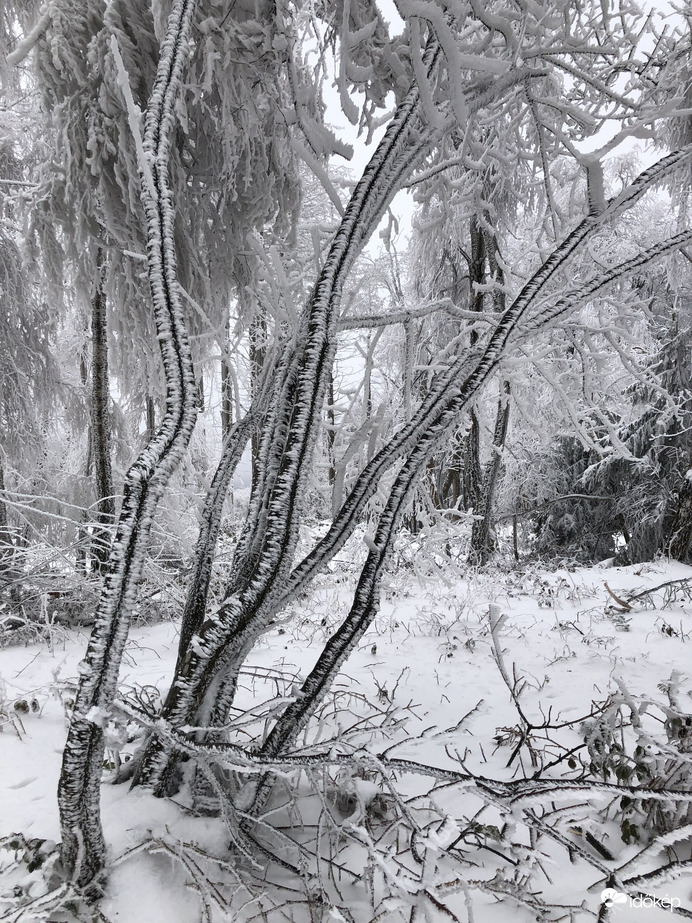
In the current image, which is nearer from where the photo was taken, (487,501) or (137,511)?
(137,511)

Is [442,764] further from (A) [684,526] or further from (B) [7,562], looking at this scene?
(A) [684,526]

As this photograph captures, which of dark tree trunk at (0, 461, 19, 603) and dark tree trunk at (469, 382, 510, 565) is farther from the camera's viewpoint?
dark tree trunk at (469, 382, 510, 565)

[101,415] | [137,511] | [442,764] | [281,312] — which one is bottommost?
[442,764]

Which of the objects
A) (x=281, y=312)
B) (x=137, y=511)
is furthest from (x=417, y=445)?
(x=137, y=511)

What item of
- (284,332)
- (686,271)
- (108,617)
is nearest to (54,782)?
(108,617)

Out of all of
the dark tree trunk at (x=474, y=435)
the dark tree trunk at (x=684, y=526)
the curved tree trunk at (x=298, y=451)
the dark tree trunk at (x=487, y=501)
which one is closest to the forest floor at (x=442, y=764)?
the curved tree trunk at (x=298, y=451)

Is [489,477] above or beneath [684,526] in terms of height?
above

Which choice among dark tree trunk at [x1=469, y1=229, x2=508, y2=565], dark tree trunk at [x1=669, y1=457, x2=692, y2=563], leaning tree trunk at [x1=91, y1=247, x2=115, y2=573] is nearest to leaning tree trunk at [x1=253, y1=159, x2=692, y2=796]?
leaning tree trunk at [x1=91, y1=247, x2=115, y2=573]

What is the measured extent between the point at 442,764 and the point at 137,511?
4.95 feet

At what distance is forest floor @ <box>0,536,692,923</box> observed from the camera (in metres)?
1.21

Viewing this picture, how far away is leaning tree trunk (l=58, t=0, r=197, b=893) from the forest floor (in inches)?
4.1

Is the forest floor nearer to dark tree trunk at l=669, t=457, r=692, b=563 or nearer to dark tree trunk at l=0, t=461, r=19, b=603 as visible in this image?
dark tree trunk at l=0, t=461, r=19, b=603

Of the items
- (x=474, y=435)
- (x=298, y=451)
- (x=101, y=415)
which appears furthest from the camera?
(x=474, y=435)

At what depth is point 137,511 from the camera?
1230mm
